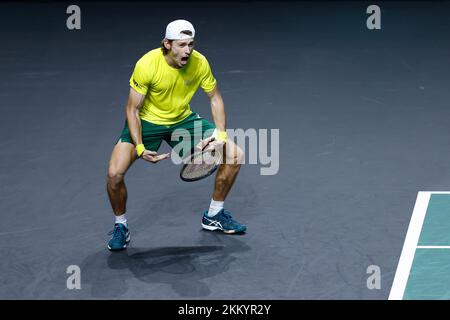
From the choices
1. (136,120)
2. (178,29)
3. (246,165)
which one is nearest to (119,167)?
(136,120)

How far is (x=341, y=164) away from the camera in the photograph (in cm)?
929

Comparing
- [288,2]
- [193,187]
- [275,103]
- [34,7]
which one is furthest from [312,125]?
[34,7]

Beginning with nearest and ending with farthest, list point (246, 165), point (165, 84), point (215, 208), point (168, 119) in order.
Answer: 1. point (165, 84)
2. point (168, 119)
3. point (215, 208)
4. point (246, 165)

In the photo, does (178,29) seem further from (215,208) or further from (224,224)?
(224,224)

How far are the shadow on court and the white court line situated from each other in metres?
1.30

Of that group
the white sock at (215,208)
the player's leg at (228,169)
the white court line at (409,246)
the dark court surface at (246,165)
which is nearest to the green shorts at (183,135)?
the player's leg at (228,169)

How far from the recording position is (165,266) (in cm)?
731

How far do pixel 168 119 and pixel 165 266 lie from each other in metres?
1.28

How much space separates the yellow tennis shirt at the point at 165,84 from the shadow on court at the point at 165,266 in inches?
43.6

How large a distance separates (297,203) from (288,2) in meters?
8.22

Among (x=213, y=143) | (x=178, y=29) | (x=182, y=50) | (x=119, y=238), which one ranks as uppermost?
(x=178, y=29)

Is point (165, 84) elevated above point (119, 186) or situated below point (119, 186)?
above

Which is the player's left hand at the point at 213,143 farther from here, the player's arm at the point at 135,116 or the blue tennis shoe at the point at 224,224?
the blue tennis shoe at the point at 224,224
